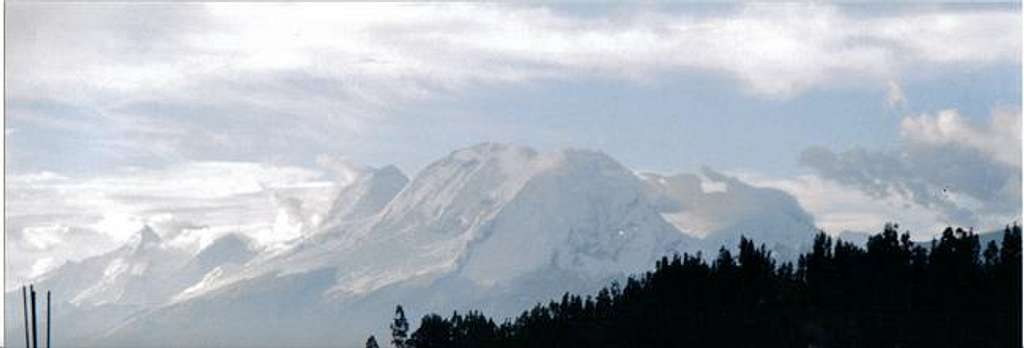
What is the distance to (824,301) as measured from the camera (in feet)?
165

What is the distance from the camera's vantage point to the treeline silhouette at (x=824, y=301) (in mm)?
41125

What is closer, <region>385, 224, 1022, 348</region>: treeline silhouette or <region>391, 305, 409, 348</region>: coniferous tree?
<region>385, 224, 1022, 348</region>: treeline silhouette

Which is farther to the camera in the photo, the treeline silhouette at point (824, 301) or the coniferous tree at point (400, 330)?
the coniferous tree at point (400, 330)

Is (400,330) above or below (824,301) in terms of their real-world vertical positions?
above

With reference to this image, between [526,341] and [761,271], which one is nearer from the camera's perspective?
[761,271]

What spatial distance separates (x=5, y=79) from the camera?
54.8 feet

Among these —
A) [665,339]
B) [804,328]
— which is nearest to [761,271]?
[665,339]

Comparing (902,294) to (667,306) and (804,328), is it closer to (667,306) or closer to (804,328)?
(804,328)

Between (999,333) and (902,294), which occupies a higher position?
(902,294)

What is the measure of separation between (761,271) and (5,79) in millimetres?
42194

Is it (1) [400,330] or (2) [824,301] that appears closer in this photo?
(2) [824,301]

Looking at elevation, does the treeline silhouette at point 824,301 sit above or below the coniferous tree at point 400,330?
below

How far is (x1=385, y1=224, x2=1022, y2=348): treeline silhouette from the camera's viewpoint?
4112cm

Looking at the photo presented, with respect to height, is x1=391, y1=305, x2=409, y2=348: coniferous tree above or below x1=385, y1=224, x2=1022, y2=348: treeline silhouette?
above
